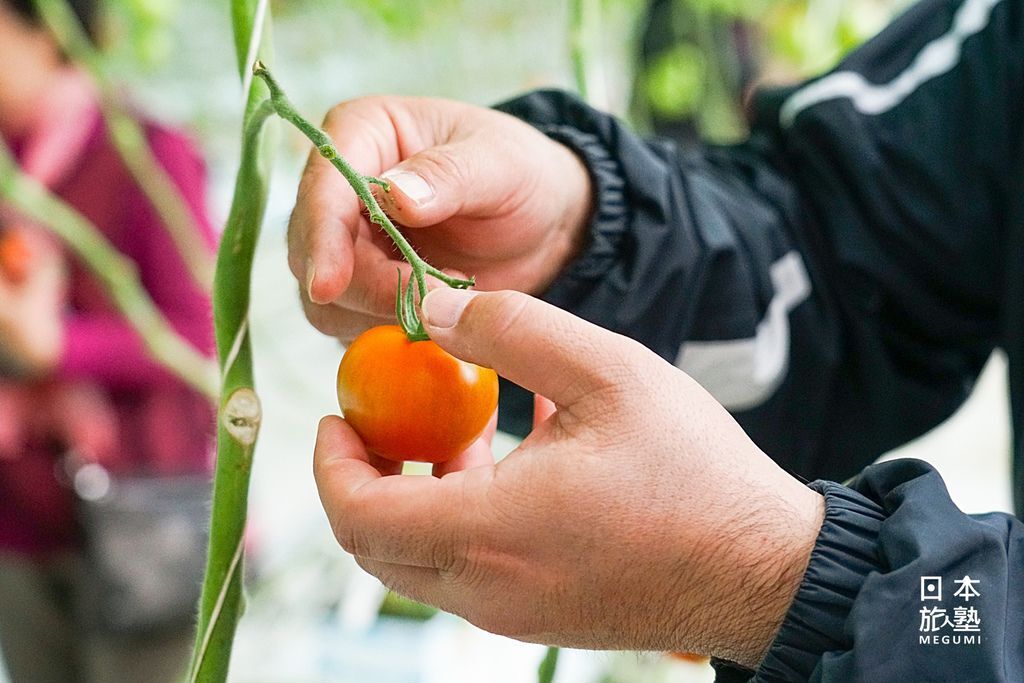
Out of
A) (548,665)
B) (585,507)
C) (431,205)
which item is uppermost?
(431,205)

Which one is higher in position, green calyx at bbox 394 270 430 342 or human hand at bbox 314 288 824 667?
green calyx at bbox 394 270 430 342

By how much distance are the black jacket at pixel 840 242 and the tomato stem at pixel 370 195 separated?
21 cm

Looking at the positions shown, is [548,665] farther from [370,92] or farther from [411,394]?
[370,92]

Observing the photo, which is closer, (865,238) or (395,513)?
(395,513)

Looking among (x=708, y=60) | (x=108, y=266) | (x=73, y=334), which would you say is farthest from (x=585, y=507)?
(x=708, y=60)

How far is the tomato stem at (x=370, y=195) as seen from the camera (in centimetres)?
36

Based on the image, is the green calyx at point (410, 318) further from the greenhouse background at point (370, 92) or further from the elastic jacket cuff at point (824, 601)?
the greenhouse background at point (370, 92)

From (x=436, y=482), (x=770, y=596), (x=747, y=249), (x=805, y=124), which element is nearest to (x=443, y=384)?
(x=436, y=482)

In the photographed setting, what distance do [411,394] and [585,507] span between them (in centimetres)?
8

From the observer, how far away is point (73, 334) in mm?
1302

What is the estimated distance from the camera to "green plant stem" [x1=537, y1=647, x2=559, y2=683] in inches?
19.4

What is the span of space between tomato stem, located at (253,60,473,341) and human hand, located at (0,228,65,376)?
969mm
